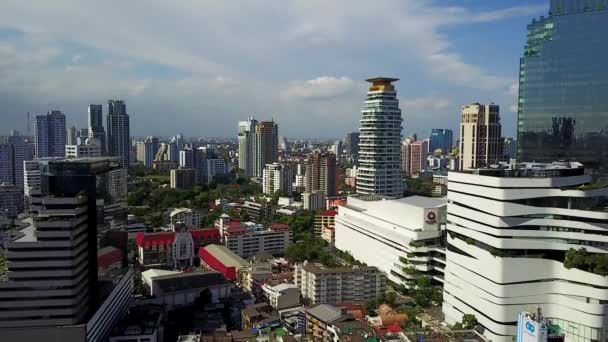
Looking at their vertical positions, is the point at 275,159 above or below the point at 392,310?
above

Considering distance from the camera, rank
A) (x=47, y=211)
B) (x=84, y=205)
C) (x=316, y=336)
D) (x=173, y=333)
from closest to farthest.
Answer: (x=47, y=211)
(x=84, y=205)
(x=316, y=336)
(x=173, y=333)

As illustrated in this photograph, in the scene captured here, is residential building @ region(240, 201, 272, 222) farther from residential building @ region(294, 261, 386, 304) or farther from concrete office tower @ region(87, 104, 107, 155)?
concrete office tower @ region(87, 104, 107, 155)

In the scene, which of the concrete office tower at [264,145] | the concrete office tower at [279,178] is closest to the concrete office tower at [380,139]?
the concrete office tower at [279,178]

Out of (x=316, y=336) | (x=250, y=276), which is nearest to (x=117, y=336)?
(x=316, y=336)

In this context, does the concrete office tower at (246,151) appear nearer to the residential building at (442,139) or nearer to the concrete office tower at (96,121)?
the concrete office tower at (96,121)

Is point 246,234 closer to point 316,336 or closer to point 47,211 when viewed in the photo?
point 316,336

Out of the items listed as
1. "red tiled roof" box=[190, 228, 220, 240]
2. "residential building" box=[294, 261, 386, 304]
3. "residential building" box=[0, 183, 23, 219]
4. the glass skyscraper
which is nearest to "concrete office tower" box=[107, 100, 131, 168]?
"residential building" box=[0, 183, 23, 219]
